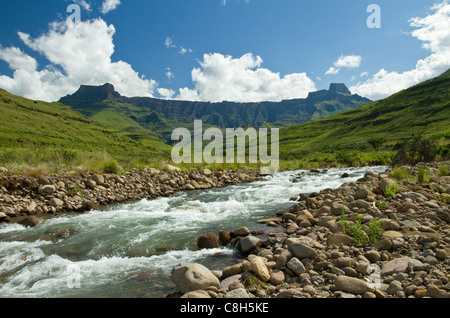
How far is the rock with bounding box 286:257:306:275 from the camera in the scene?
4.98 metres

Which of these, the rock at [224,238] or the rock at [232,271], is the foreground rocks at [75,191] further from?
the rock at [232,271]

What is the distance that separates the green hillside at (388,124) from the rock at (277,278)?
6527 cm

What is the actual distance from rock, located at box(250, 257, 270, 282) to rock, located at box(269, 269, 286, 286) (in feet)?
0.27

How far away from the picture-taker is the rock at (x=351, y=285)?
12.9 ft

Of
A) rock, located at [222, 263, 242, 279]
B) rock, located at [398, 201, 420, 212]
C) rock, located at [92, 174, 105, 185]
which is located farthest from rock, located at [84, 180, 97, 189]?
rock, located at [398, 201, 420, 212]

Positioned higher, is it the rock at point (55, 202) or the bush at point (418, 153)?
the bush at point (418, 153)

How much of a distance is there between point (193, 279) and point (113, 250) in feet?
14.4

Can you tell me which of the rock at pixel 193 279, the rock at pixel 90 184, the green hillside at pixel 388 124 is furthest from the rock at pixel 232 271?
the green hillside at pixel 388 124

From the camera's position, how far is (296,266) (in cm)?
504

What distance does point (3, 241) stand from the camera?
8.39 meters

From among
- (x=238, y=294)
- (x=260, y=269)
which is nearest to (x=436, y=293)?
(x=260, y=269)

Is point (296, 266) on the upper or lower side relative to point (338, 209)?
lower

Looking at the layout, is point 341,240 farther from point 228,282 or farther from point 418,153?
point 418,153
